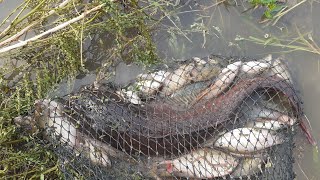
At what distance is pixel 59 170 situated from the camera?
4754 mm

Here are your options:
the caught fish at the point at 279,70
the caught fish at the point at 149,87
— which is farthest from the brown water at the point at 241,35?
the caught fish at the point at 149,87

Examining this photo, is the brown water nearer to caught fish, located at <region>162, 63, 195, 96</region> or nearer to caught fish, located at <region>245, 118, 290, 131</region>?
caught fish, located at <region>162, 63, 195, 96</region>

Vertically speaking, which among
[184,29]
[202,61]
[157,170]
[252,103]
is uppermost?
[184,29]

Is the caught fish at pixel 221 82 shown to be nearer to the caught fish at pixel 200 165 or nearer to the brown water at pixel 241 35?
the caught fish at pixel 200 165

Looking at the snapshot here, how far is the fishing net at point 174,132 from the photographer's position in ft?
15.4

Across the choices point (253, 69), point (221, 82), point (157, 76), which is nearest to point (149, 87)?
point (157, 76)

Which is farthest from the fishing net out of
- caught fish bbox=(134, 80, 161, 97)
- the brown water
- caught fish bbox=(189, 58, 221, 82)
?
the brown water

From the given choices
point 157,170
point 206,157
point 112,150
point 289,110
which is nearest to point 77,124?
point 112,150

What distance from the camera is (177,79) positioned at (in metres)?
5.14

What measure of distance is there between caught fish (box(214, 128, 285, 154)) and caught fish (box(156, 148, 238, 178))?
110 millimetres

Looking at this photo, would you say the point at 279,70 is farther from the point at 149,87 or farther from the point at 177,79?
the point at 149,87

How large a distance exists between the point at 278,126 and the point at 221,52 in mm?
1170

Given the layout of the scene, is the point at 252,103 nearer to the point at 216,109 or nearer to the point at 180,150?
the point at 216,109

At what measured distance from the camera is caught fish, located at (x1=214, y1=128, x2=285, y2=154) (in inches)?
183
